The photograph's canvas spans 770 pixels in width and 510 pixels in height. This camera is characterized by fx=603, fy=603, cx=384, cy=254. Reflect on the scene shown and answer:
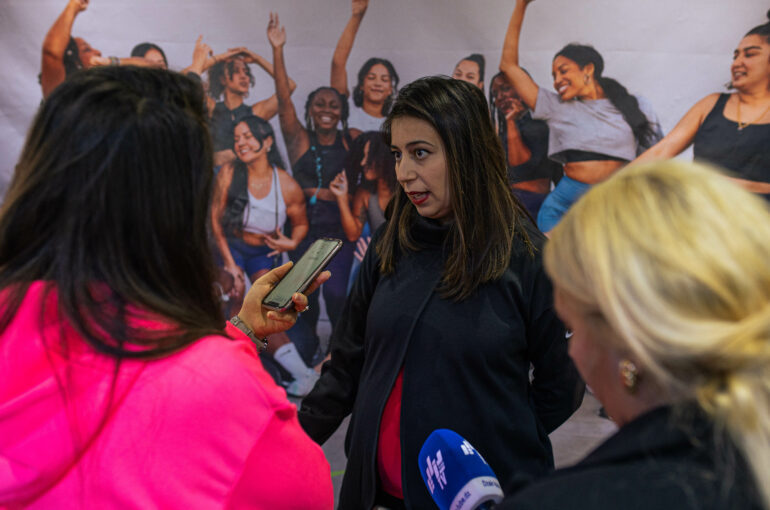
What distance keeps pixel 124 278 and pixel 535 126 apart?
9.36 ft

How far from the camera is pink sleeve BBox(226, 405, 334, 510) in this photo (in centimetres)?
77

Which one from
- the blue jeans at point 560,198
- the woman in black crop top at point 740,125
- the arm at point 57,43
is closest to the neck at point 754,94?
the woman in black crop top at point 740,125

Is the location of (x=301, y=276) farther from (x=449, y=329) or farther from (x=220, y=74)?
(x=220, y=74)

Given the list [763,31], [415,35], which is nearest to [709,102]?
[763,31]

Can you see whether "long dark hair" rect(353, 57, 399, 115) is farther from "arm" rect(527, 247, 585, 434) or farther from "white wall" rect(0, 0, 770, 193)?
"arm" rect(527, 247, 585, 434)

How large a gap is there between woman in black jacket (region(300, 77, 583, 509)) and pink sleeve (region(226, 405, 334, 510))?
618 millimetres

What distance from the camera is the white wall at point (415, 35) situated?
121 inches

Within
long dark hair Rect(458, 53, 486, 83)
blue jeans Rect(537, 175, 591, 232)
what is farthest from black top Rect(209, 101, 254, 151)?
blue jeans Rect(537, 175, 591, 232)

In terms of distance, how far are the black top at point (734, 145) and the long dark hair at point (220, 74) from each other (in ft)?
8.02

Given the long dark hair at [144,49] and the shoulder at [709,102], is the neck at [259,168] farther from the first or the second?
the shoulder at [709,102]

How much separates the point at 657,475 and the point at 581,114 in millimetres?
2867

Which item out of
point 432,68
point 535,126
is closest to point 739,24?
point 535,126

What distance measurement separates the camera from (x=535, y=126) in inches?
128

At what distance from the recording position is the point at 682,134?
3.17 metres
